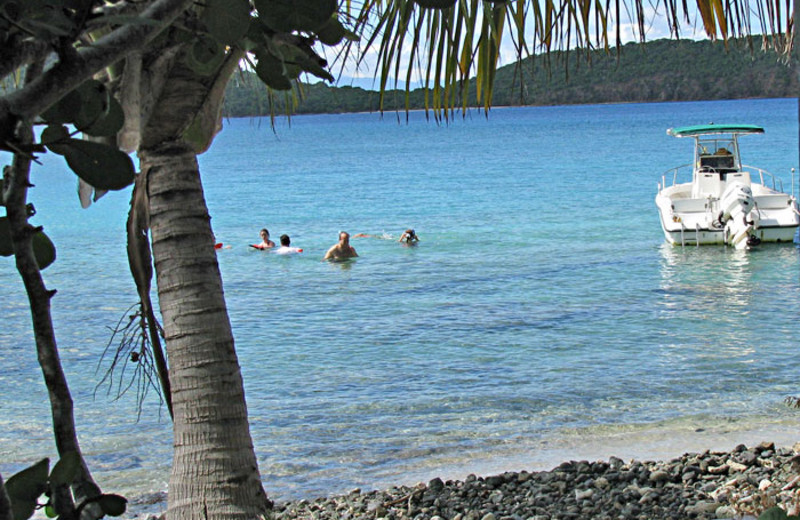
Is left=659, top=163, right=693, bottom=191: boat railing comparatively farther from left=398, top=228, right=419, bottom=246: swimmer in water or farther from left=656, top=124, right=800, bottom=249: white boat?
left=398, top=228, right=419, bottom=246: swimmer in water

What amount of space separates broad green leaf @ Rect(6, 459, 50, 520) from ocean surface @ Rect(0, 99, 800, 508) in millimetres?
2573

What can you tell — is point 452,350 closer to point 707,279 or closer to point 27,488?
point 707,279

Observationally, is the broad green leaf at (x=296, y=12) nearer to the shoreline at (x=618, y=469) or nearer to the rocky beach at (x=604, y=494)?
the rocky beach at (x=604, y=494)

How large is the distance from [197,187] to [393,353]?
8.41 m

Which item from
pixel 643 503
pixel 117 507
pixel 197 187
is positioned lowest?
pixel 643 503

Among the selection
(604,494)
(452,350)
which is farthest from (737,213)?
(604,494)

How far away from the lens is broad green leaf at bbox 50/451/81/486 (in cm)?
89

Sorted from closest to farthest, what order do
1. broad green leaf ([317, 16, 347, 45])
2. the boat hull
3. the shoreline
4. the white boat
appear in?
broad green leaf ([317, 16, 347, 45]) < the shoreline < the white boat < the boat hull

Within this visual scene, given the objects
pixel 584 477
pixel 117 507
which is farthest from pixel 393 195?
pixel 117 507

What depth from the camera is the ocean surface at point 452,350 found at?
7797 millimetres

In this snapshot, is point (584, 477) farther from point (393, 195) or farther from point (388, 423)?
point (393, 195)

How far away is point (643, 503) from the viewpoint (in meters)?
4.95

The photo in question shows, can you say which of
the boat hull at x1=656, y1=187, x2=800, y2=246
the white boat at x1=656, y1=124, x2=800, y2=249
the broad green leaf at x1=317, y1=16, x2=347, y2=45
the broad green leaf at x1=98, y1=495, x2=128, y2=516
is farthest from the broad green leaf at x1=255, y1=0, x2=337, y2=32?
the boat hull at x1=656, y1=187, x2=800, y2=246

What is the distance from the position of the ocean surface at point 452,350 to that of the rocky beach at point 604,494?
123cm
